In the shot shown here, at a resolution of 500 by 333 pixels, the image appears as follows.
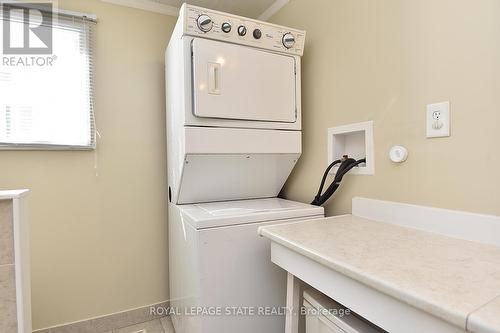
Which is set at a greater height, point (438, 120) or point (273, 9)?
point (273, 9)

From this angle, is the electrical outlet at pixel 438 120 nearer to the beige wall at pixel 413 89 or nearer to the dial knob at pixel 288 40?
the beige wall at pixel 413 89

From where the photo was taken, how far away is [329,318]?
3.13 feet

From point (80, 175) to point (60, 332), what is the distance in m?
1.06

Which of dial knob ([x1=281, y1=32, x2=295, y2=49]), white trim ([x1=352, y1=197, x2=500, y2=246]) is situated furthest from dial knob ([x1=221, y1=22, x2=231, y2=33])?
white trim ([x1=352, y1=197, x2=500, y2=246])

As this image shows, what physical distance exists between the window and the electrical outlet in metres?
2.00

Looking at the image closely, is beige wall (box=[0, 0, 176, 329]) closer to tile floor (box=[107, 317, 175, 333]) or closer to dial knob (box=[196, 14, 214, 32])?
tile floor (box=[107, 317, 175, 333])

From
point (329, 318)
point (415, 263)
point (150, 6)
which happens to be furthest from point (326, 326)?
point (150, 6)

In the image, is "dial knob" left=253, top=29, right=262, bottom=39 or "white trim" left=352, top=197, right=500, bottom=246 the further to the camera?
"dial knob" left=253, top=29, right=262, bottom=39

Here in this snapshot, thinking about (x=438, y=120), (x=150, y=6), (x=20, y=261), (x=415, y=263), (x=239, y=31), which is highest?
(x=150, y=6)

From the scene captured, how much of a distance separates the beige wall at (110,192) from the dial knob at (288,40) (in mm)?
1021

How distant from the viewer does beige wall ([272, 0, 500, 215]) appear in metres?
0.97

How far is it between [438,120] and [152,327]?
2205 mm

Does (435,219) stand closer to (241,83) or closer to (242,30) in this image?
(241,83)

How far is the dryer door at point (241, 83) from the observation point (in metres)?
1.44
